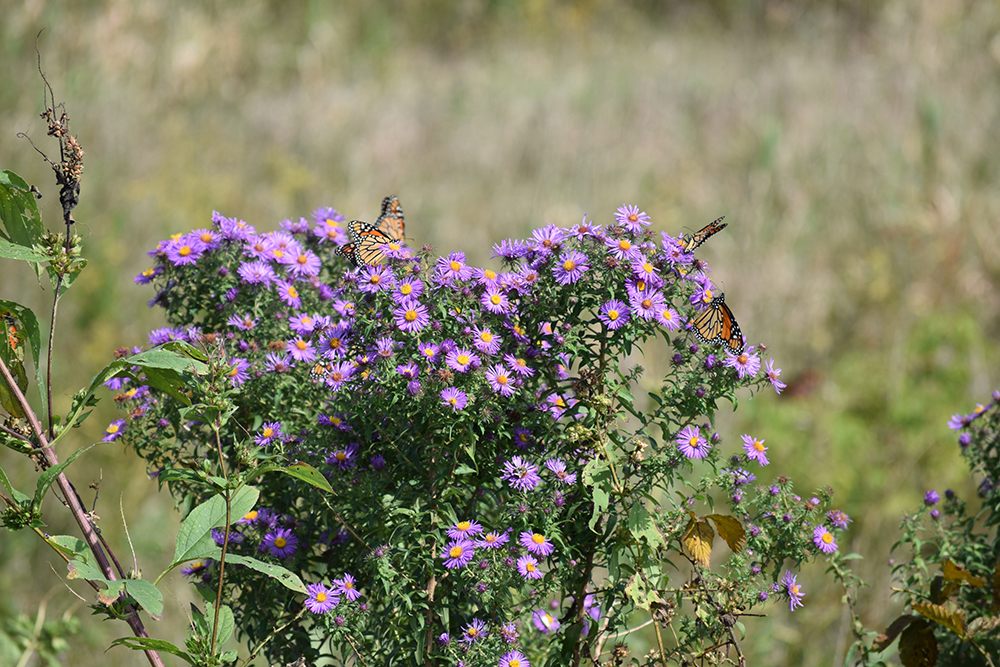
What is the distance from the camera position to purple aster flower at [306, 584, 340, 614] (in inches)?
58.6

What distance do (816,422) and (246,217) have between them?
12.8 feet

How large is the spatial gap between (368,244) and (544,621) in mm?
850

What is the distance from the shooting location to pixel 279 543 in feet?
5.43

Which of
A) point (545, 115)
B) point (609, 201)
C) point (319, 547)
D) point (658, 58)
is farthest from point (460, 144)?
point (319, 547)

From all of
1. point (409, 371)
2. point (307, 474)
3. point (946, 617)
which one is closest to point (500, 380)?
point (409, 371)

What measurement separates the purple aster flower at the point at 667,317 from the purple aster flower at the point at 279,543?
855 mm

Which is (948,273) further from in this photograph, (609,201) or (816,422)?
(609,201)

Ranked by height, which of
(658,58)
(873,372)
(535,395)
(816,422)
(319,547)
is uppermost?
(658,58)

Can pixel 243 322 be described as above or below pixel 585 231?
below

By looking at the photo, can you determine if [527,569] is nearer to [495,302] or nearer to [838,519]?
[495,302]

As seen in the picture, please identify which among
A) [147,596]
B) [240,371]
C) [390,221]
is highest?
[390,221]

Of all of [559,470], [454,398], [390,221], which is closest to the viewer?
[454,398]

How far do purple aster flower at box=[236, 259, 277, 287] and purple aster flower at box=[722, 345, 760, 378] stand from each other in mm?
963

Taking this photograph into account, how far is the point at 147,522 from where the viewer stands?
13.1 feet
